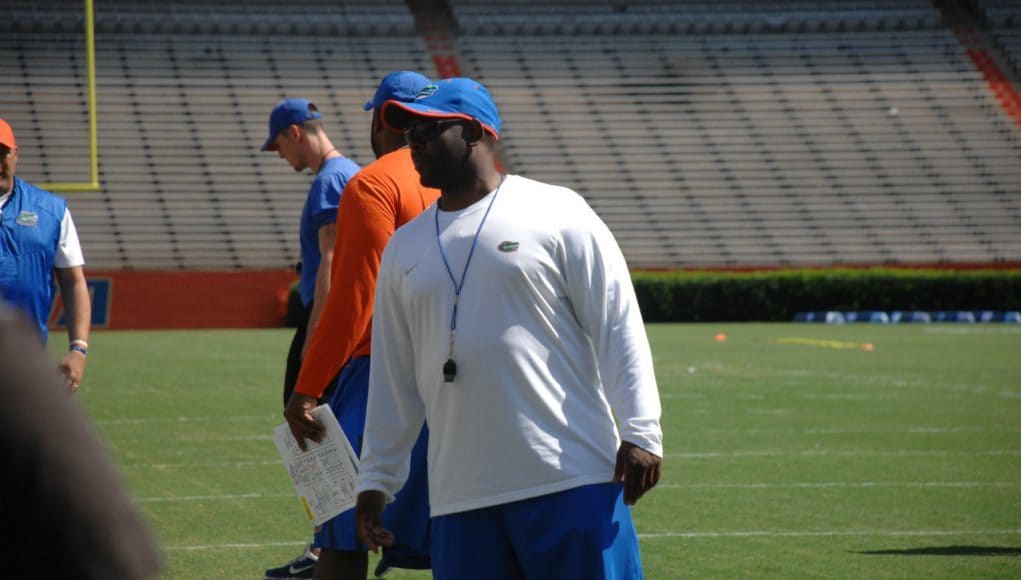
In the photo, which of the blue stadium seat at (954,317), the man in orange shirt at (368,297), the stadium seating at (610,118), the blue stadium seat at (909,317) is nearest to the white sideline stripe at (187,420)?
the man in orange shirt at (368,297)

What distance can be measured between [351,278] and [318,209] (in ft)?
3.85

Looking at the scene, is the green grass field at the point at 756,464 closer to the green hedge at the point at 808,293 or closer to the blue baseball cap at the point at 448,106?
the blue baseball cap at the point at 448,106

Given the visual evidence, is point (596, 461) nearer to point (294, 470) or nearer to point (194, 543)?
point (294, 470)

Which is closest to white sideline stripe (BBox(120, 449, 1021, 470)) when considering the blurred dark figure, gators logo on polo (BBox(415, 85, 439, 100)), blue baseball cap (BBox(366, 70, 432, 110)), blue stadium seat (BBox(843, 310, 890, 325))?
blue baseball cap (BBox(366, 70, 432, 110))

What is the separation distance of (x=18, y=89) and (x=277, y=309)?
1110 cm

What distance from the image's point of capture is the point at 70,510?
1260mm

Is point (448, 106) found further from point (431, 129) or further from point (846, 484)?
point (846, 484)

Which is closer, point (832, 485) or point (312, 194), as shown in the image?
point (312, 194)

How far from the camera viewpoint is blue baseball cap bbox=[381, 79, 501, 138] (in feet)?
12.2

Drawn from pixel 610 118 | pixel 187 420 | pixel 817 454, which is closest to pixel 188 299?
pixel 610 118

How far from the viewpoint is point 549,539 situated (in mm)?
3539

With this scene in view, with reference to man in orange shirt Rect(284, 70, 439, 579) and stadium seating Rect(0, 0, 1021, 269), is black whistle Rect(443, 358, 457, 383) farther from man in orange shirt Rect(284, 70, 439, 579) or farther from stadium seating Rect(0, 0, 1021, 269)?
stadium seating Rect(0, 0, 1021, 269)

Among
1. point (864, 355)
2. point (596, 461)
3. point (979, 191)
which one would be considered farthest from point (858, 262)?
point (596, 461)

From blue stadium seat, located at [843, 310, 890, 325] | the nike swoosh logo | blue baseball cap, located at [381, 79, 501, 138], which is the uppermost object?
blue baseball cap, located at [381, 79, 501, 138]
